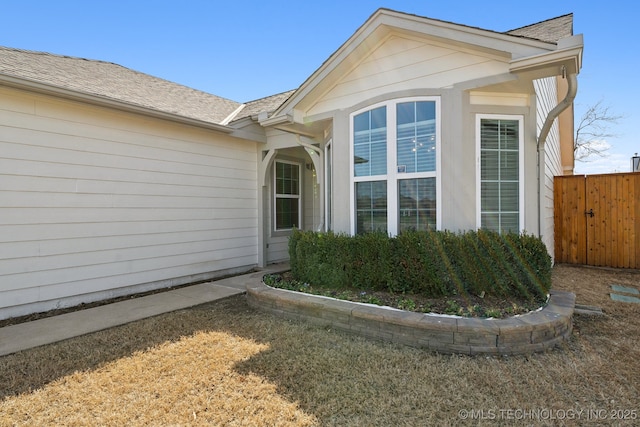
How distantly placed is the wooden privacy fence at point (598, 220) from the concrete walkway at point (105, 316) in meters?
7.60

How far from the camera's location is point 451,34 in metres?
4.24

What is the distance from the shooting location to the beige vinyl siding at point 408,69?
438cm

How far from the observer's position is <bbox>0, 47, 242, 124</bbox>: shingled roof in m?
4.90

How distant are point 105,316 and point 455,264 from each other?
15.4 feet

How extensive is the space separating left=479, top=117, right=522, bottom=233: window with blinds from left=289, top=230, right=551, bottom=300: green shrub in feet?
1.02

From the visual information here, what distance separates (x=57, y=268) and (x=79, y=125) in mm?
2142

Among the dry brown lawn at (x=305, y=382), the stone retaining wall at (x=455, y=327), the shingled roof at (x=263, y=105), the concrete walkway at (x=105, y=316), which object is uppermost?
the shingled roof at (x=263, y=105)

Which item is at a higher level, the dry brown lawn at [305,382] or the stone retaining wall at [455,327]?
the stone retaining wall at [455,327]

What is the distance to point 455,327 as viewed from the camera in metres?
3.24

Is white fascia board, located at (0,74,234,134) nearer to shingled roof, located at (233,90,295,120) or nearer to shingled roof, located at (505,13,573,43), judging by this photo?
shingled roof, located at (233,90,295,120)

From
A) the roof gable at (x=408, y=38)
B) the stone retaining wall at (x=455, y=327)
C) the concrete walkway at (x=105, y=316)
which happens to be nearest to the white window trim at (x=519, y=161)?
the roof gable at (x=408, y=38)

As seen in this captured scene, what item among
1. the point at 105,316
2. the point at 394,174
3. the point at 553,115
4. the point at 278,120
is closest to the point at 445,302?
the point at 394,174

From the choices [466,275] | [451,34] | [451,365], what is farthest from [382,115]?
[451,365]

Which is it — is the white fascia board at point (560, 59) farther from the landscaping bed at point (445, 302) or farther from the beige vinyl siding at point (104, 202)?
the beige vinyl siding at point (104, 202)
